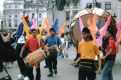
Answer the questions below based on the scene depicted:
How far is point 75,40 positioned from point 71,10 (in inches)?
3904

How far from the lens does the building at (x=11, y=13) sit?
7229 inches

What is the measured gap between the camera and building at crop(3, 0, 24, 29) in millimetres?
183625

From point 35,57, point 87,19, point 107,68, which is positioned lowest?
point 107,68

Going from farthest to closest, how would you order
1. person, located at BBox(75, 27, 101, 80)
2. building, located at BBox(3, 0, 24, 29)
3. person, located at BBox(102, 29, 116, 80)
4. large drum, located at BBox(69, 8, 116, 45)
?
1. building, located at BBox(3, 0, 24, 29)
2. large drum, located at BBox(69, 8, 116, 45)
3. person, located at BBox(102, 29, 116, 80)
4. person, located at BBox(75, 27, 101, 80)

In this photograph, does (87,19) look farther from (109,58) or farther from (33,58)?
(33,58)

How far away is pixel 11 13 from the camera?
188 meters

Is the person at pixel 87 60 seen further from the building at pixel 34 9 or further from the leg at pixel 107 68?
the building at pixel 34 9

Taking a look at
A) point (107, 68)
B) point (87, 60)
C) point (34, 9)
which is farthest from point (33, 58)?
point (34, 9)

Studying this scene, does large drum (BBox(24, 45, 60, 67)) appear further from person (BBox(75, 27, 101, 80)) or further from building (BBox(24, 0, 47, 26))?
building (BBox(24, 0, 47, 26))

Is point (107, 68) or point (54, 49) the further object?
point (54, 49)

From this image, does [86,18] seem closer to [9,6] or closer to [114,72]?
[114,72]

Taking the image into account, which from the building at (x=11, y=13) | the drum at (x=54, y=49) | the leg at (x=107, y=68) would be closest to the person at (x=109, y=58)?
the leg at (x=107, y=68)

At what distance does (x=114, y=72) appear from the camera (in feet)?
61.6

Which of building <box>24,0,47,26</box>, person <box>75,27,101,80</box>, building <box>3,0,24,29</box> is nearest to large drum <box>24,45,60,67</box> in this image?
person <box>75,27,101,80</box>
